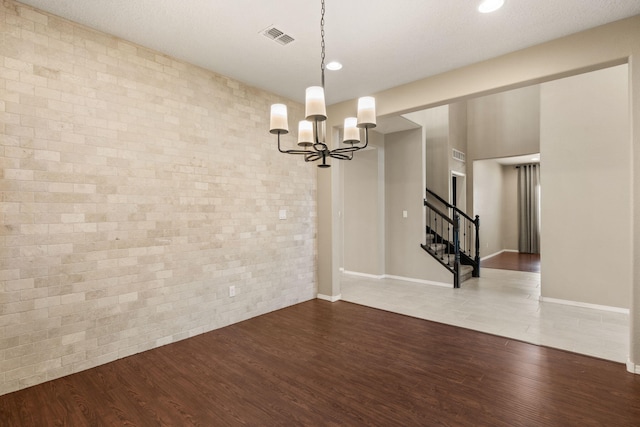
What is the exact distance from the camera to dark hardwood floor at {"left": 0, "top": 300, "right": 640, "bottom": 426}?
6.69 ft

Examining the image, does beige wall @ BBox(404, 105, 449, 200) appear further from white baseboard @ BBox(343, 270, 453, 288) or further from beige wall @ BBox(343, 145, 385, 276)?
white baseboard @ BBox(343, 270, 453, 288)

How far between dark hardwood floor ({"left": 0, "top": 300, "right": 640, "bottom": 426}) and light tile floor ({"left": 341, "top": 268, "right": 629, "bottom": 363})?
331 mm

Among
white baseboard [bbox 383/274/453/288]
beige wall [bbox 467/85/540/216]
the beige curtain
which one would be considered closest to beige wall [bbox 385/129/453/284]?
white baseboard [bbox 383/274/453/288]

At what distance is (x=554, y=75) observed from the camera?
118 inches

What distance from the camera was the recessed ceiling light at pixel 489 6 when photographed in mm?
2420

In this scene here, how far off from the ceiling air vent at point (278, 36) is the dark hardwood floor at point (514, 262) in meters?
6.76

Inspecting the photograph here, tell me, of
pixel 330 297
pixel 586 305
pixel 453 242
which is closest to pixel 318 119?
pixel 330 297

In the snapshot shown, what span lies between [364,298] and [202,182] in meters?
2.93

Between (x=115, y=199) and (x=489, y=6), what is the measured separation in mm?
3574

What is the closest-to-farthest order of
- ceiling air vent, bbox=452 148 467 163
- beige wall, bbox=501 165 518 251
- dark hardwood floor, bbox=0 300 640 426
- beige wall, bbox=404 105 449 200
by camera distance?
dark hardwood floor, bbox=0 300 640 426, beige wall, bbox=404 105 449 200, ceiling air vent, bbox=452 148 467 163, beige wall, bbox=501 165 518 251

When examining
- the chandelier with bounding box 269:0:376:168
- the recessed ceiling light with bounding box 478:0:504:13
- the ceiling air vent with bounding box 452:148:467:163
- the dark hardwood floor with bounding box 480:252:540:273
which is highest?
the recessed ceiling light with bounding box 478:0:504:13

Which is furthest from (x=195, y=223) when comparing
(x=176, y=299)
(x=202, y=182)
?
(x=176, y=299)

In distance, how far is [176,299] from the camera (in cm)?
329

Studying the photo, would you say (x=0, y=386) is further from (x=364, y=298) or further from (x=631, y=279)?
(x=631, y=279)
